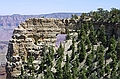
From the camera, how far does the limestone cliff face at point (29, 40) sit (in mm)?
63125

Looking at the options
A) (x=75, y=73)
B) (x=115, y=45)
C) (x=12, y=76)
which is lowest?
(x=12, y=76)

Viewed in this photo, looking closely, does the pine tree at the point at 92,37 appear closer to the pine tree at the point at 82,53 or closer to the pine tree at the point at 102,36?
the pine tree at the point at 102,36

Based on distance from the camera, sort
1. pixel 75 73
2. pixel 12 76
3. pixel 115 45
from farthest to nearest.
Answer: pixel 12 76
pixel 115 45
pixel 75 73

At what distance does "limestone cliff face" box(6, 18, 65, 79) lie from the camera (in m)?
63.1

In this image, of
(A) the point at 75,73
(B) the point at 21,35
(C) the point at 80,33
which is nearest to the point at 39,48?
(B) the point at 21,35

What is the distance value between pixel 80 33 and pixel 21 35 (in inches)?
456

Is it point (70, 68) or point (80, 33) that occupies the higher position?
point (80, 33)

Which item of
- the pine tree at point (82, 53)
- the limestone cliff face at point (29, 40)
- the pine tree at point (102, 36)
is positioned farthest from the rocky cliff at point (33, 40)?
the pine tree at point (82, 53)

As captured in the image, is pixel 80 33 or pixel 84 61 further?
pixel 80 33

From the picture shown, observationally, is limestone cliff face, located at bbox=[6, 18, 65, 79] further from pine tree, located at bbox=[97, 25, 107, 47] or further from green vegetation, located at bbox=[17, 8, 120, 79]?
pine tree, located at bbox=[97, 25, 107, 47]

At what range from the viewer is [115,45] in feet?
177

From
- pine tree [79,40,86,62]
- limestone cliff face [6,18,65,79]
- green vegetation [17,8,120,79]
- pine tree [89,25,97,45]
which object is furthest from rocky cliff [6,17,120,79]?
pine tree [79,40,86,62]

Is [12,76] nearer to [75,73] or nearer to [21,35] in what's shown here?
[21,35]

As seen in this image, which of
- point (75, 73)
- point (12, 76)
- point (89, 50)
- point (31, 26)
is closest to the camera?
point (75, 73)
